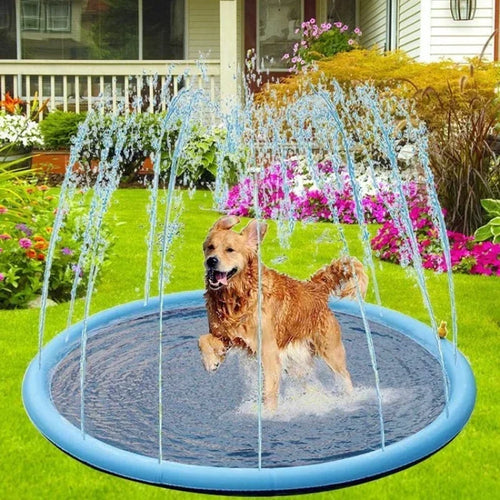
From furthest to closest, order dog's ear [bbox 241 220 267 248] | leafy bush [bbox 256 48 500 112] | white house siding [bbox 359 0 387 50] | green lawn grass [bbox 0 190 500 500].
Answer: white house siding [bbox 359 0 387 50], leafy bush [bbox 256 48 500 112], green lawn grass [bbox 0 190 500 500], dog's ear [bbox 241 220 267 248]

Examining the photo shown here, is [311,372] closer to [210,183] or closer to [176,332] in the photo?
[176,332]

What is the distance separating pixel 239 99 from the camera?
15.4 m

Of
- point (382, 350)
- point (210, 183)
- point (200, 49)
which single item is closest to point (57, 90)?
point (200, 49)

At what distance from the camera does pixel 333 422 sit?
3.60 metres

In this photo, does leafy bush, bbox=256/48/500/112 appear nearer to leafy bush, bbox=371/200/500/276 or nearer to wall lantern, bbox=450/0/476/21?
wall lantern, bbox=450/0/476/21

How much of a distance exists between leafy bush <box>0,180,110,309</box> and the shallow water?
4.93ft

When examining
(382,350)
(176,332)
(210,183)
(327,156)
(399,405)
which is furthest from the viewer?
(210,183)

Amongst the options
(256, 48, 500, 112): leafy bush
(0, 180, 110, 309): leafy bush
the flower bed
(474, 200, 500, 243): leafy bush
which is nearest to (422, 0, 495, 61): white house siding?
(256, 48, 500, 112): leafy bush

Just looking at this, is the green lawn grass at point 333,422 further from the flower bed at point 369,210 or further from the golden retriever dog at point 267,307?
the golden retriever dog at point 267,307

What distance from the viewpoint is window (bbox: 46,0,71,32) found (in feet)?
58.6

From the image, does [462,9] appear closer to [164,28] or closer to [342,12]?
[342,12]

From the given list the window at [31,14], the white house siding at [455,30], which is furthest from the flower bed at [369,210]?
the window at [31,14]

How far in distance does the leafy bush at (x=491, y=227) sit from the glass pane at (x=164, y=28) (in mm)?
12771

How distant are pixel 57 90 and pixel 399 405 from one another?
14683 millimetres
